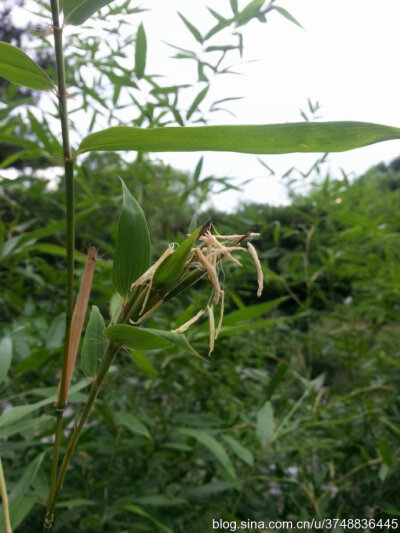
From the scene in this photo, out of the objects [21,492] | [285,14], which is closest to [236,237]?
[21,492]

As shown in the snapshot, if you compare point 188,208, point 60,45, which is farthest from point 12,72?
point 188,208

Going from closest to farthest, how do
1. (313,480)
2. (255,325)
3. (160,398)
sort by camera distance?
(255,325) < (313,480) < (160,398)

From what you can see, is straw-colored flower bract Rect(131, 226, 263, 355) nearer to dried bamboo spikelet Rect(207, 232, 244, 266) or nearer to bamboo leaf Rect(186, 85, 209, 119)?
dried bamboo spikelet Rect(207, 232, 244, 266)

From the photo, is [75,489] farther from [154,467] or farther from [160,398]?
[160,398]

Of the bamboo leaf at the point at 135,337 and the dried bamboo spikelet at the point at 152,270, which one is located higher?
the dried bamboo spikelet at the point at 152,270

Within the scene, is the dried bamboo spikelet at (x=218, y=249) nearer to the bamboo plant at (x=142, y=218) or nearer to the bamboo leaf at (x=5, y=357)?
the bamboo plant at (x=142, y=218)

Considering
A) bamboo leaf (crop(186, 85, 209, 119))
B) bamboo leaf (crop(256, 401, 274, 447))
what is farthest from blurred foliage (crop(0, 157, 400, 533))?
bamboo leaf (crop(186, 85, 209, 119))

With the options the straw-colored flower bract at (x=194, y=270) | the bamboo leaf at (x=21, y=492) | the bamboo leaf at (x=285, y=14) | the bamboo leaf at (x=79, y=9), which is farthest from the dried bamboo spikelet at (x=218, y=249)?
the bamboo leaf at (x=285, y=14)
